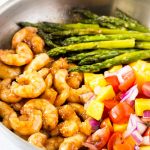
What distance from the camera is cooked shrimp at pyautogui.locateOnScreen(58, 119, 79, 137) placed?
250 cm

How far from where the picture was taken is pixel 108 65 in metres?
2.91

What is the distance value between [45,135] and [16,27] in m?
0.94

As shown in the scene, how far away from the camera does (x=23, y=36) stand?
2998 millimetres

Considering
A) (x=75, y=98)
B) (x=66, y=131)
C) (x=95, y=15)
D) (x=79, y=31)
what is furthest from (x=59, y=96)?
(x=95, y=15)

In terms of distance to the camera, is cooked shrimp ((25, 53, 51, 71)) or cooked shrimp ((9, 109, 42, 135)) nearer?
cooked shrimp ((9, 109, 42, 135))

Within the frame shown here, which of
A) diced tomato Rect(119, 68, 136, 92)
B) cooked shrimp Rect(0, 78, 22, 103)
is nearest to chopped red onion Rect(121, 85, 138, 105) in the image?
diced tomato Rect(119, 68, 136, 92)

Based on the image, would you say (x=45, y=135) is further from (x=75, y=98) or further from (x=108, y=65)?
(x=108, y=65)

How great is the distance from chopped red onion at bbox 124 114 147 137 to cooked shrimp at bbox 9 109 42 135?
1.56 ft

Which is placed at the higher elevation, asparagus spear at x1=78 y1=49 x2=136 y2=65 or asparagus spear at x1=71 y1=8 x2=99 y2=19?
asparagus spear at x1=71 y1=8 x2=99 y2=19

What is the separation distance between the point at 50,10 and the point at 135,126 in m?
1.19

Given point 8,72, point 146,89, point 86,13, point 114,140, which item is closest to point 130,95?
point 146,89

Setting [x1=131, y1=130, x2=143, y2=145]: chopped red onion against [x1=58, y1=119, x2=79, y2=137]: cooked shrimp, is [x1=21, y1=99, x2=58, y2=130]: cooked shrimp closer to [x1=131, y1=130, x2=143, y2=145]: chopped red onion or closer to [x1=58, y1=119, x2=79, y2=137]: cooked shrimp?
[x1=58, y1=119, x2=79, y2=137]: cooked shrimp

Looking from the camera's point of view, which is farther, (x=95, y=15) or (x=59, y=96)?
(x=95, y=15)

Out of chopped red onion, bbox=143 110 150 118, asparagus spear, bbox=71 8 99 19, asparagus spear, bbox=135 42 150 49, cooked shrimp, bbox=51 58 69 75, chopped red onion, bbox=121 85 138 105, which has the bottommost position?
chopped red onion, bbox=143 110 150 118
